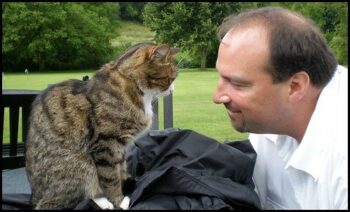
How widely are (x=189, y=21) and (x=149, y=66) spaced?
0.80ft

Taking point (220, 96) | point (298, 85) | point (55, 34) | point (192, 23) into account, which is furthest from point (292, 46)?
point (55, 34)

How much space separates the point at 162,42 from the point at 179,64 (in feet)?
0.44

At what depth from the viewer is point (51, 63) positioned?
5.51ft

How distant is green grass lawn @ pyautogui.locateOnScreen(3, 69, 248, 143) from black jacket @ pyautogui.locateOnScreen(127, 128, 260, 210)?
28 cm

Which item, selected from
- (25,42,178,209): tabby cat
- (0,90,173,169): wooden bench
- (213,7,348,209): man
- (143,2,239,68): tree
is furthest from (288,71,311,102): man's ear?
(0,90,173,169): wooden bench

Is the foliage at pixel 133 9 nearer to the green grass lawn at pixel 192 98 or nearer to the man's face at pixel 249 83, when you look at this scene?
the green grass lawn at pixel 192 98

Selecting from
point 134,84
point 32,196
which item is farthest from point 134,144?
point 32,196

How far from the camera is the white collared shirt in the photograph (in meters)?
0.92

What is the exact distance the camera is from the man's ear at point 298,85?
1066 mm

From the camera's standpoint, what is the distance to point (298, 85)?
3.54 feet

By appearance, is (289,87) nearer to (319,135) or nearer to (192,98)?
(319,135)

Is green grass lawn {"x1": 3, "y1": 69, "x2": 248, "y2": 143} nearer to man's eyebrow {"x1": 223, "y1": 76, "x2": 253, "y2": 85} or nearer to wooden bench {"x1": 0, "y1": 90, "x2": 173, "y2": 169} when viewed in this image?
wooden bench {"x1": 0, "y1": 90, "x2": 173, "y2": 169}

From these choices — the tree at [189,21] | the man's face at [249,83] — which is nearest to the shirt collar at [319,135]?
the man's face at [249,83]

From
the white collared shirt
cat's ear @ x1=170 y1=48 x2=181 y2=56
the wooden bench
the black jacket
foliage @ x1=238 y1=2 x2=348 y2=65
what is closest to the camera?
the white collared shirt
